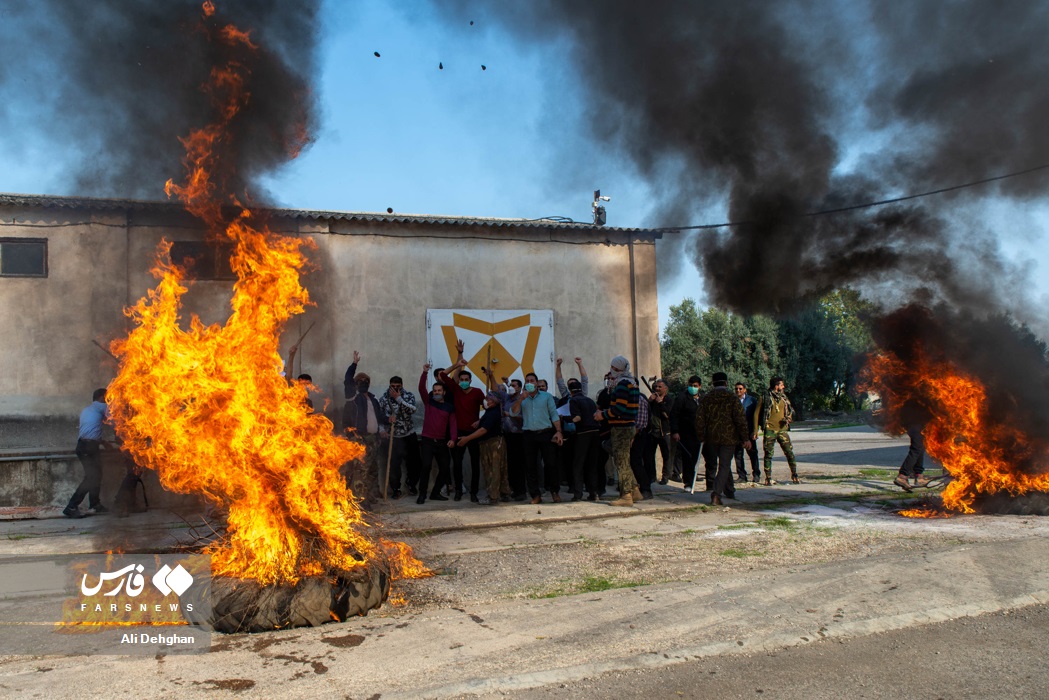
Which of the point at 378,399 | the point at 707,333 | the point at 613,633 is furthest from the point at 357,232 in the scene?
the point at 707,333

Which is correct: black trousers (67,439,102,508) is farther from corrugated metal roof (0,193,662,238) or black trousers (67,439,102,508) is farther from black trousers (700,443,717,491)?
black trousers (700,443,717,491)

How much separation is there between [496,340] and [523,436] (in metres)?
2.30

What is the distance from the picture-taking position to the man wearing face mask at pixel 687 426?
11.6m

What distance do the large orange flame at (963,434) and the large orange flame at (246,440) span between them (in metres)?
A: 6.72

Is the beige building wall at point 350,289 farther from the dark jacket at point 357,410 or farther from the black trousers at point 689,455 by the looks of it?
the black trousers at point 689,455

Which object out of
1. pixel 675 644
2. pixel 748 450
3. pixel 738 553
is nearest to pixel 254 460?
pixel 675 644

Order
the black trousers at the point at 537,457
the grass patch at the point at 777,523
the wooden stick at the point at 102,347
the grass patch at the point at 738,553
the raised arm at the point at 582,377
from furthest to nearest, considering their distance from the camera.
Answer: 1. the raised arm at the point at 582,377
2. the black trousers at the point at 537,457
3. the wooden stick at the point at 102,347
4. the grass patch at the point at 777,523
5. the grass patch at the point at 738,553

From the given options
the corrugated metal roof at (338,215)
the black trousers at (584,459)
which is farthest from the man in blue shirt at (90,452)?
the black trousers at (584,459)

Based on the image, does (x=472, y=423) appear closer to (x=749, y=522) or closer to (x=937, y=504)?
(x=749, y=522)

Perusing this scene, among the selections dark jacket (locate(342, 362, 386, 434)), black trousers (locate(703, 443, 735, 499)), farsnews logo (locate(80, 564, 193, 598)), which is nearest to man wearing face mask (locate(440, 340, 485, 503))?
dark jacket (locate(342, 362, 386, 434))

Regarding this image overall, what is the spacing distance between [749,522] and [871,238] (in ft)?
13.8

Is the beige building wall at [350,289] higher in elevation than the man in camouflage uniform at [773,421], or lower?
higher

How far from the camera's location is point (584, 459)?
35.1 ft

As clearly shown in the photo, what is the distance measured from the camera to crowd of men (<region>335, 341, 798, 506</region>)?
1008 centimetres
